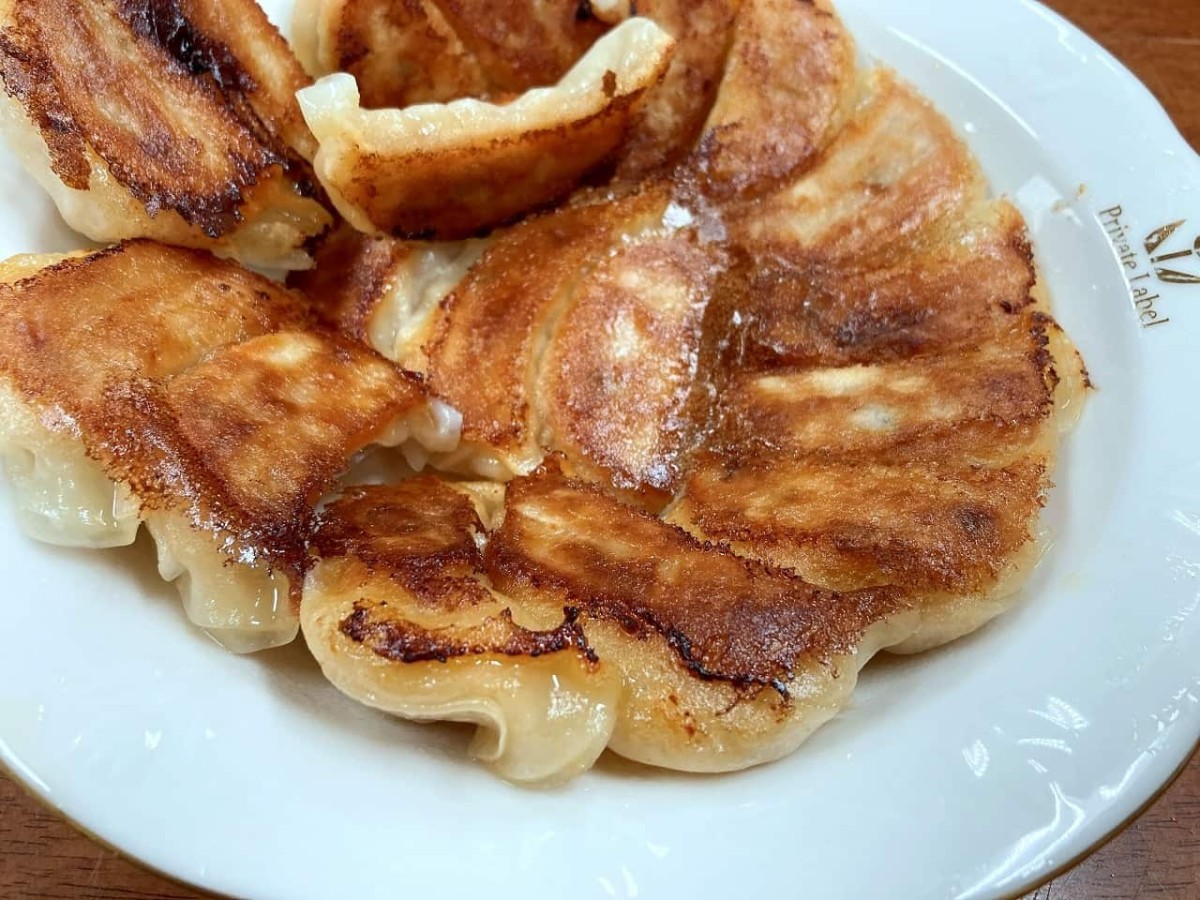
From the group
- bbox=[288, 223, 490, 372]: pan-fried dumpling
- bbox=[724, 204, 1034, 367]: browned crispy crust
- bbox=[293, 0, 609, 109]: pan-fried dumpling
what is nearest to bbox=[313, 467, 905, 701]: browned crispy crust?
bbox=[288, 223, 490, 372]: pan-fried dumpling

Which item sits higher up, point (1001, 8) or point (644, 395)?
point (1001, 8)

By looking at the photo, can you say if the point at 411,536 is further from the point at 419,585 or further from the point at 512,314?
the point at 512,314

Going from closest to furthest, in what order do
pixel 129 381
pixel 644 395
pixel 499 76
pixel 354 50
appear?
pixel 129 381 → pixel 644 395 → pixel 354 50 → pixel 499 76

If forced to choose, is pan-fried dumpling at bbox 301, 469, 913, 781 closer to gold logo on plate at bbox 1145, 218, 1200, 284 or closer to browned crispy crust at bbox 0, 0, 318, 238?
browned crispy crust at bbox 0, 0, 318, 238

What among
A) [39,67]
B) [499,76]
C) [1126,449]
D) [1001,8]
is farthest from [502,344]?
[1001,8]

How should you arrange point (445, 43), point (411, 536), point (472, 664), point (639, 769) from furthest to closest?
point (445, 43), point (411, 536), point (639, 769), point (472, 664)

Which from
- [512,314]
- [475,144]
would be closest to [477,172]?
[475,144]

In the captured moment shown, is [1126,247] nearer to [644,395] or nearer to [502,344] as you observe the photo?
[644,395]

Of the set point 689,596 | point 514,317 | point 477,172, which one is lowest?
point 689,596
